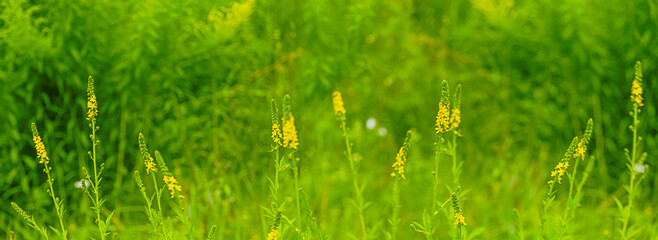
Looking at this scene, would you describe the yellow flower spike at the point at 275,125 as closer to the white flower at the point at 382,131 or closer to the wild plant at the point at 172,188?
the wild plant at the point at 172,188

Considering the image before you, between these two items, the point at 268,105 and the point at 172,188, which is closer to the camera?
the point at 172,188

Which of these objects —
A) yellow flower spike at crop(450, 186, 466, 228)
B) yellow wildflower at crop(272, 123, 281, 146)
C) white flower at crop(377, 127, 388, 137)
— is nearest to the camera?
yellow flower spike at crop(450, 186, 466, 228)

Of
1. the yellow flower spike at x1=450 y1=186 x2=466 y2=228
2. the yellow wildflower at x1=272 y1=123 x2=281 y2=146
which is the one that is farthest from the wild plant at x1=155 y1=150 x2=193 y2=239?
the yellow flower spike at x1=450 y1=186 x2=466 y2=228

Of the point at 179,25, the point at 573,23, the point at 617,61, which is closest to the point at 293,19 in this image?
the point at 179,25

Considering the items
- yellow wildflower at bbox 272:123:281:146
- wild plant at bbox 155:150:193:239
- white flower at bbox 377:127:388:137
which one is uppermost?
white flower at bbox 377:127:388:137

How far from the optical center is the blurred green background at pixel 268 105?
341 centimetres

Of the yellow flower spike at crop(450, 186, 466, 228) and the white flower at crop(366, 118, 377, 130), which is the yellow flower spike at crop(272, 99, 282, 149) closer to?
the yellow flower spike at crop(450, 186, 466, 228)

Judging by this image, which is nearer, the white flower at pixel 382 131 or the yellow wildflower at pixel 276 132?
the yellow wildflower at pixel 276 132

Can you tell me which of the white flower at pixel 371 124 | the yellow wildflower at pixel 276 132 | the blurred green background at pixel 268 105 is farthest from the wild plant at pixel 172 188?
the white flower at pixel 371 124

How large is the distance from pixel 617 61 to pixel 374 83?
1.59 metres

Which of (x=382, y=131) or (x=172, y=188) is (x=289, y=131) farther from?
(x=382, y=131)

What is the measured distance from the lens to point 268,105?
366cm

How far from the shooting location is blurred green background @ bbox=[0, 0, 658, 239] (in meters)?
3.41

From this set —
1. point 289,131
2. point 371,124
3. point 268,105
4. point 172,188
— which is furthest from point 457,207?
point 371,124
